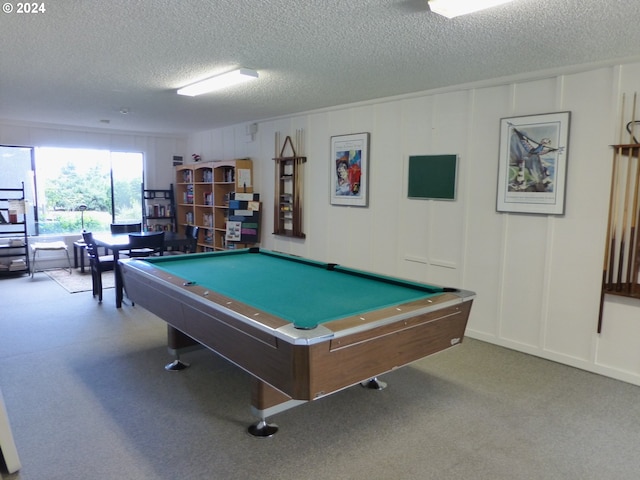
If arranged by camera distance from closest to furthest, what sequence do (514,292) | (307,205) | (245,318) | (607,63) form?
(245,318) < (607,63) < (514,292) < (307,205)

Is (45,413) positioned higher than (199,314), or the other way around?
(199,314)

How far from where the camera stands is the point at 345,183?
5.26 metres

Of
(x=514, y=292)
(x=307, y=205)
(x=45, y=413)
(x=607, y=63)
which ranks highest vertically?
(x=607, y=63)

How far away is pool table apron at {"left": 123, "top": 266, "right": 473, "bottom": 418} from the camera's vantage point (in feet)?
6.32

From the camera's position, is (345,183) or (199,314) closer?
(199,314)

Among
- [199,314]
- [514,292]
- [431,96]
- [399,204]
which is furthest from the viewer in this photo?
[399,204]

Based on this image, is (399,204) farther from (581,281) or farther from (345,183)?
(581,281)

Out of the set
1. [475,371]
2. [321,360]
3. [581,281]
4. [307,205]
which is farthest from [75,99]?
[581,281]

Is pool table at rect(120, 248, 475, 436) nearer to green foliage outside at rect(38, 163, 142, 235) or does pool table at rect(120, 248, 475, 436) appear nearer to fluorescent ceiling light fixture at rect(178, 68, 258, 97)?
fluorescent ceiling light fixture at rect(178, 68, 258, 97)

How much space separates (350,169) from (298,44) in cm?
229

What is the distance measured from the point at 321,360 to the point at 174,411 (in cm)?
139

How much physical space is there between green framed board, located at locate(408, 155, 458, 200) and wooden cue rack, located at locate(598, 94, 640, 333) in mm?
1352

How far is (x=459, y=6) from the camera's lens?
227cm

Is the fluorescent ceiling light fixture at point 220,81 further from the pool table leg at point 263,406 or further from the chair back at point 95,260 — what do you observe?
the pool table leg at point 263,406
